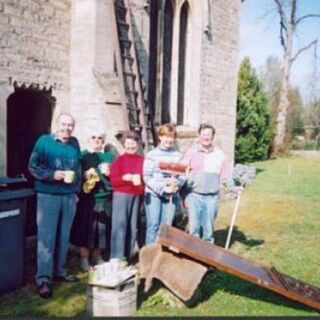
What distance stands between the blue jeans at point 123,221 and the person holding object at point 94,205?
145mm

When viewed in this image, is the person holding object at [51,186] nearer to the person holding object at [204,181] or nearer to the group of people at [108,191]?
the group of people at [108,191]

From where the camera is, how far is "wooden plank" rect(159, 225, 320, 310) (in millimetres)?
3412

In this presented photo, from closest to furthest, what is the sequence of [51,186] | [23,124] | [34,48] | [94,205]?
[51,186]
[94,205]
[34,48]
[23,124]

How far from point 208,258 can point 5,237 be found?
5.34 feet

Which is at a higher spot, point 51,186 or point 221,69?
point 221,69

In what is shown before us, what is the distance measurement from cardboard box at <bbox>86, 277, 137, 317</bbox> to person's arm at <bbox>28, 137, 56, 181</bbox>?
94cm

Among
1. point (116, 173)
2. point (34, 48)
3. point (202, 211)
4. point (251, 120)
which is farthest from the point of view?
point (251, 120)

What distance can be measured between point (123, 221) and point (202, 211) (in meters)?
0.83

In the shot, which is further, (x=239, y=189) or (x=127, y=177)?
(x=239, y=189)

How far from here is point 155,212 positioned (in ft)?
13.9

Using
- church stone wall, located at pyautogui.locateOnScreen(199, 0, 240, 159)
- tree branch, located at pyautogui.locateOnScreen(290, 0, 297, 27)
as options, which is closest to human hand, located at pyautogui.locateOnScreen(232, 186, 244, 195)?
tree branch, located at pyautogui.locateOnScreen(290, 0, 297, 27)

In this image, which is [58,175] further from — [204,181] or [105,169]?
[204,181]

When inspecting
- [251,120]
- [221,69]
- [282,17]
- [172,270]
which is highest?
[221,69]

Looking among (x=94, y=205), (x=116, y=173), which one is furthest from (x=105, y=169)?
(x=94, y=205)
